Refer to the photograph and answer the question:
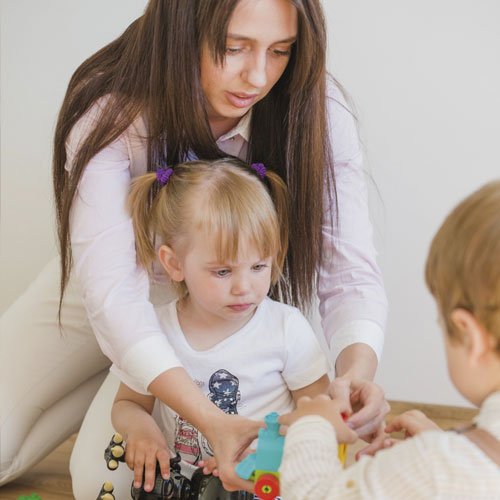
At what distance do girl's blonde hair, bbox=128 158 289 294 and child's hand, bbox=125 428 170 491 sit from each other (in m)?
0.29

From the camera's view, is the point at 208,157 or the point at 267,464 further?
the point at 208,157

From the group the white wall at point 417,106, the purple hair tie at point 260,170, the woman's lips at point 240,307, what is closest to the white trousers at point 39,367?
the woman's lips at point 240,307

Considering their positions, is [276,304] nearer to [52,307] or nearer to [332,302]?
[332,302]

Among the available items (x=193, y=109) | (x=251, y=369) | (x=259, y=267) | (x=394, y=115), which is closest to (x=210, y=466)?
(x=251, y=369)

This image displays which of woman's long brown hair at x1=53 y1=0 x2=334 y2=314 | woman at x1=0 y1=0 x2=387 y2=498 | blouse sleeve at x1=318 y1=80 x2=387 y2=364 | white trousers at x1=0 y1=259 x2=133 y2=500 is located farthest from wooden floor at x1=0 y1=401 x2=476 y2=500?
blouse sleeve at x1=318 y1=80 x2=387 y2=364

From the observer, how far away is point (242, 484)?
3.76 feet

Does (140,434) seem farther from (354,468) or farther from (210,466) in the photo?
(354,468)

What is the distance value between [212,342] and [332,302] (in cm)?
22

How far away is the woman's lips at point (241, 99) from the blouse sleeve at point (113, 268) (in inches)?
8.0

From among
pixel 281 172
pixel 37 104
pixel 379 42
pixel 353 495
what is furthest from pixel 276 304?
pixel 37 104

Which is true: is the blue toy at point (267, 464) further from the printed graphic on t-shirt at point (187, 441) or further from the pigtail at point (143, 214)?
the pigtail at point (143, 214)

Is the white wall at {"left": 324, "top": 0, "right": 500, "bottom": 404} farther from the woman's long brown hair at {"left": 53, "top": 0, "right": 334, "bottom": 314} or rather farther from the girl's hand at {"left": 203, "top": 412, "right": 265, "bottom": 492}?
the girl's hand at {"left": 203, "top": 412, "right": 265, "bottom": 492}

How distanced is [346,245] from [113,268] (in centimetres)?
39

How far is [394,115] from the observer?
7.03 feet
